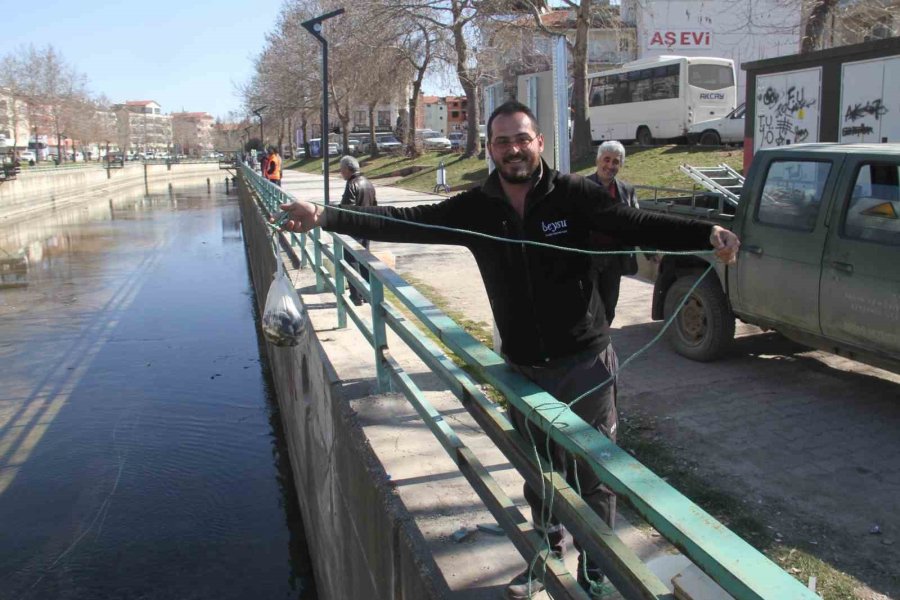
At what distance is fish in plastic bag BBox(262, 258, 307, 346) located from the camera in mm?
3906

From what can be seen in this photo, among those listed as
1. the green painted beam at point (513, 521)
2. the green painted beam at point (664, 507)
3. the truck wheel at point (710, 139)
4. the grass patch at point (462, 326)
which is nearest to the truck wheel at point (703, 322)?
the grass patch at point (462, 326)

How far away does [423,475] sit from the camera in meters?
3.56

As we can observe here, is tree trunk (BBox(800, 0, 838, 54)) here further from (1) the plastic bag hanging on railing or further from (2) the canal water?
(1) the plastic bag hanging on railing

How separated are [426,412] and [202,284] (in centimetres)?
1868

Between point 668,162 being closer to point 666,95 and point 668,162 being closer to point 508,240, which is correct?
point 666,95

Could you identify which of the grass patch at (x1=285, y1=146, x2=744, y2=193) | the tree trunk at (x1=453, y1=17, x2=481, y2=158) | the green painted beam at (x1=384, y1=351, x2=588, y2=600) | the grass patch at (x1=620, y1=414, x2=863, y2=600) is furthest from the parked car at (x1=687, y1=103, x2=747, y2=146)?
the green painted beam at (x1=384, y1=351, x2=588, y2=600)

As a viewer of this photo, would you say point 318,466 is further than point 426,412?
Yes

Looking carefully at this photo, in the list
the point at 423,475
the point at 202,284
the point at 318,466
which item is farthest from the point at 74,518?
the point at 202,284

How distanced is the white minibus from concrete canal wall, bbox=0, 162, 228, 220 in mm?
27857

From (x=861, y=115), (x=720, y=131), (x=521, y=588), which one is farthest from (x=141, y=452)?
(x=720, y=131)

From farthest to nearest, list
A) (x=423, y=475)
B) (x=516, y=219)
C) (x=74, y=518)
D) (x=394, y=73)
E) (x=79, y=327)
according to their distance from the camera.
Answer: (x=394, y=73)
(x=79, y=327)
(x=74, y=518)
(x=423, y=475)
(x=516, y=219)

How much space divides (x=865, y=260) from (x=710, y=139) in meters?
21.4

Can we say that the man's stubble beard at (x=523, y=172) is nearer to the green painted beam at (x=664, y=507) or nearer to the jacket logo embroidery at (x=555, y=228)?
the jacket logo embroidery at (x=555, y=228)

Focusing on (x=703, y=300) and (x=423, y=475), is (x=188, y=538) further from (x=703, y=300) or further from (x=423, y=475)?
(x=703, y=300)
